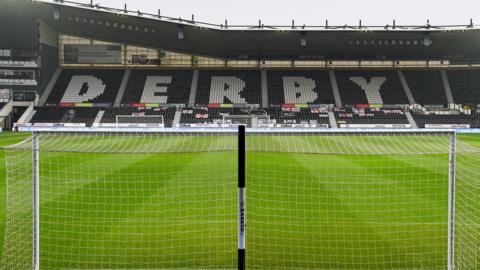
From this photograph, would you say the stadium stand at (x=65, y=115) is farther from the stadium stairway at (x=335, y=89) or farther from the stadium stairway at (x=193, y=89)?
the stadium stairway at (x=335, y=89)

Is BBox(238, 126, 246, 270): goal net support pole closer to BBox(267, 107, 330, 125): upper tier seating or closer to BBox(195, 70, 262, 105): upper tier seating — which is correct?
BBox(267, 107, 330, 125): upper tier seating

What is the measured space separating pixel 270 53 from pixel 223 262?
130 ft

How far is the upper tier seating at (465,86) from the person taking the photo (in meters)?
42.8

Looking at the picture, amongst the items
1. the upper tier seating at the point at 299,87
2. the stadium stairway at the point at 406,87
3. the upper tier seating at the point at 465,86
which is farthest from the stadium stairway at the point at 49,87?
the upper tier seating at the point at 465,86

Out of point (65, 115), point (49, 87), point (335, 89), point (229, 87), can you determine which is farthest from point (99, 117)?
point (335, 89)

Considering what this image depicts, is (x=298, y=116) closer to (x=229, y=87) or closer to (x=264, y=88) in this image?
(x=264, y=88)

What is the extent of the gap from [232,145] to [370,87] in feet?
97.2

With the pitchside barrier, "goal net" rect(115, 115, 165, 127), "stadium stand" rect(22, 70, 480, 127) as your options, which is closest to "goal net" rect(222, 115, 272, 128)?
"stadium stand" rect(22, 70, 480, 127)

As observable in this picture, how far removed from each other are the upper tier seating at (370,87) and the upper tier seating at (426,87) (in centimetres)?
117

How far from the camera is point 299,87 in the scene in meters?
44.7

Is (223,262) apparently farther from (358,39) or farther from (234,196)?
(358,39)

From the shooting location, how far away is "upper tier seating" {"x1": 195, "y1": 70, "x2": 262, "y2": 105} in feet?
142

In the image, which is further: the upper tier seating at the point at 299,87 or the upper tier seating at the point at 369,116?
the upper tier seating at the point at 299,87

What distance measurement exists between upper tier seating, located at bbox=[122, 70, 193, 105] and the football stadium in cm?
19
